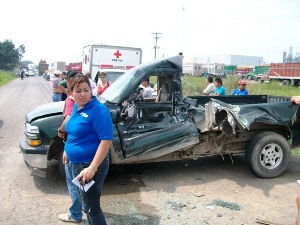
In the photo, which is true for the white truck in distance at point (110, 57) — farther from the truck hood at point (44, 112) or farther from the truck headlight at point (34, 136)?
the truck headlight at point (34, 136)

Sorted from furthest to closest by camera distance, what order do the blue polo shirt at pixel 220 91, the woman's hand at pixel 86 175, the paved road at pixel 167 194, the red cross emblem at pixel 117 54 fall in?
the red cross emblem at pixel 117 54
the blue polo shirt at pixel 220 91
the paved road at pixel 167 194
the woman's hand at pixel 86 175

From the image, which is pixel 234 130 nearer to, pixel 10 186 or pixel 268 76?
pixel 10 186

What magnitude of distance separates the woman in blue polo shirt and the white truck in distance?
14234mm

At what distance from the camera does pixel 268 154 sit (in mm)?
5703

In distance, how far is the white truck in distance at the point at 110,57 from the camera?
1692 centimetres

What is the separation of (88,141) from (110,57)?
1463cm

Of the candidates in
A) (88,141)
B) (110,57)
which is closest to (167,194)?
(88,141)

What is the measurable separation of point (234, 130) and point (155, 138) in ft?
4.05

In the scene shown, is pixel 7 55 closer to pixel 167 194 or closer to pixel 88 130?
pixel 167 194

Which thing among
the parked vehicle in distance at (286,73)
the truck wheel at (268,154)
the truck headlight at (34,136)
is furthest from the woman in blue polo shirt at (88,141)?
the parked vehicle in distance at (286,73)

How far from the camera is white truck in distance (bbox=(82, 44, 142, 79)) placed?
1692 cm

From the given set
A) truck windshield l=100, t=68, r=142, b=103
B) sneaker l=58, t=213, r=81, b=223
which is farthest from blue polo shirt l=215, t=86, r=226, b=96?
sneaker l=58, t=213, r=81, b=223

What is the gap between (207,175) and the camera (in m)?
5.88

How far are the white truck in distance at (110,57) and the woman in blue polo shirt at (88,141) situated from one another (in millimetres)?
14234
